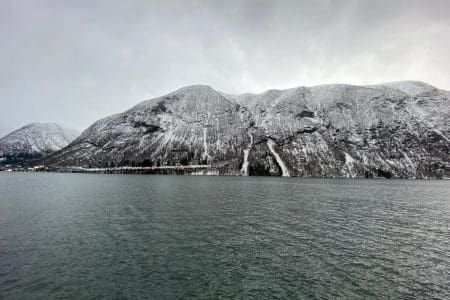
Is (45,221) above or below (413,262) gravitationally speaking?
above

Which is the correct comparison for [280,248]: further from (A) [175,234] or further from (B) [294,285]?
(A) [175,234]

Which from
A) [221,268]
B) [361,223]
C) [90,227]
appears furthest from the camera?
[361,223]

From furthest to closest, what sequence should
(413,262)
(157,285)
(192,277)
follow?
(413,262), (192,277), (157,285)

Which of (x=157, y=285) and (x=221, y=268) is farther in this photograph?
(x=221, y=268)

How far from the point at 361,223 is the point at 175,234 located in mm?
38550

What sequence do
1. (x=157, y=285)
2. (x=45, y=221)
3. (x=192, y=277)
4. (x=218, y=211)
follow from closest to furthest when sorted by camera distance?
(x=157, y=285) → (x=192, y=277) → (x=45, y=221) → (x=218, y=211)

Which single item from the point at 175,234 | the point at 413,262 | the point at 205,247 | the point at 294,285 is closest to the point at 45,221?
the point at 175,234

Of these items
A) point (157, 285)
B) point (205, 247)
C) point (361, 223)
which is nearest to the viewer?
point (157, 285)

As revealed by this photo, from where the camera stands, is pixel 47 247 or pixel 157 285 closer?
pixel 157 285

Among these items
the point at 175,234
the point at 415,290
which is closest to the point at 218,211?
the point at 175,234

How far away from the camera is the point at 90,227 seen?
174ft

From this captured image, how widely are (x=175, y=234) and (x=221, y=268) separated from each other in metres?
16.5

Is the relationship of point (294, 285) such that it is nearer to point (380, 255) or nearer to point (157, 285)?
point (157, 285)

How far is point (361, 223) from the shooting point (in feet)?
208
